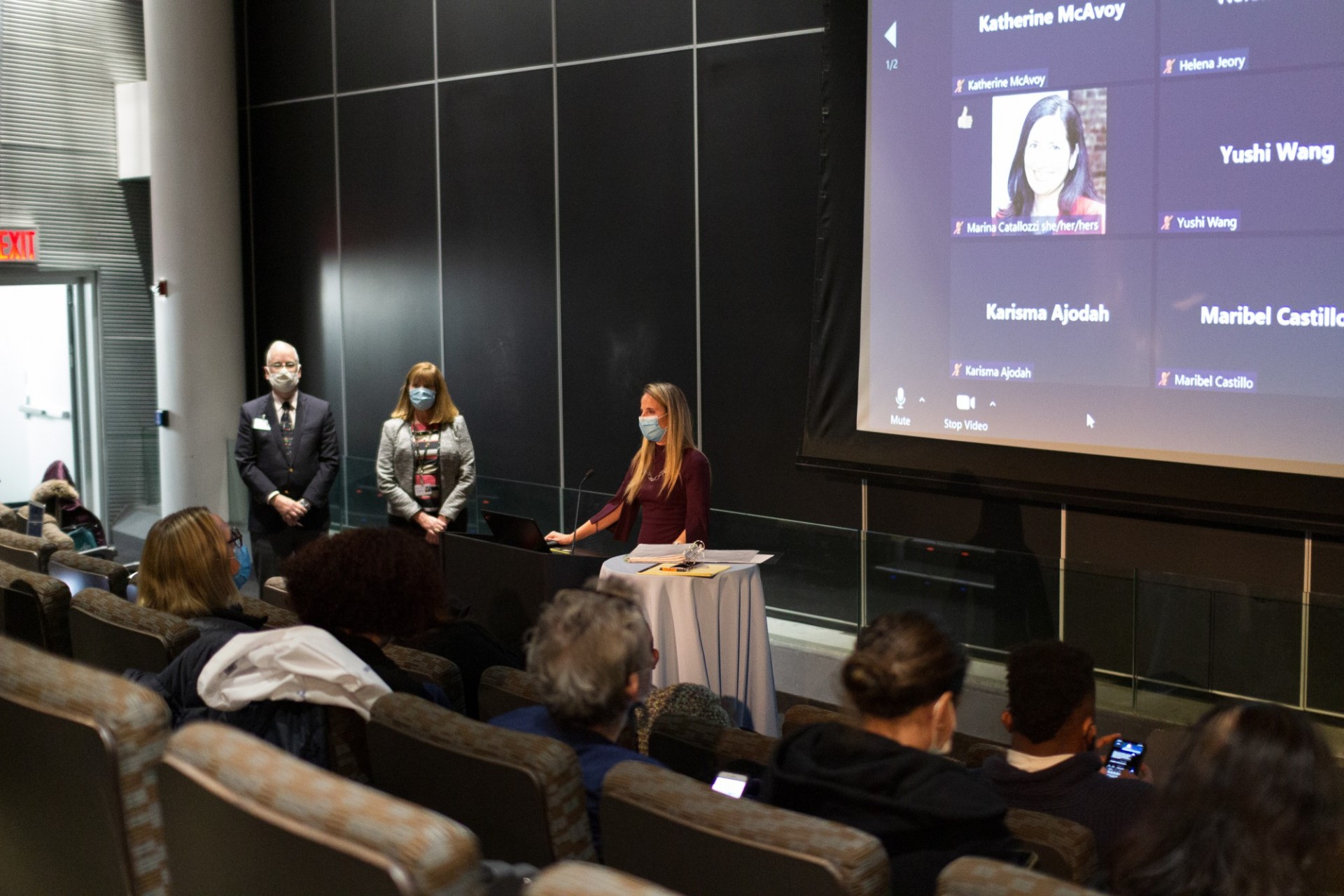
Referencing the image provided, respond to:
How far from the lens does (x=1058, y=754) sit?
2.71 m

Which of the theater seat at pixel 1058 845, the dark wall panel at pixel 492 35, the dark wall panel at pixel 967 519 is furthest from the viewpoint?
the dark wall panel at pixel 492 35

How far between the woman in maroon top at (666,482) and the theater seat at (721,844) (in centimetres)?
316

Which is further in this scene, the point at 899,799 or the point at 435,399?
the point at 435,399

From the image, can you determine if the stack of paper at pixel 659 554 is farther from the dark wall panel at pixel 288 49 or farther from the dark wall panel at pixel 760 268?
the dark wall panel at pixel 288 49

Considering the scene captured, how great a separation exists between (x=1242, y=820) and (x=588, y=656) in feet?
3.81

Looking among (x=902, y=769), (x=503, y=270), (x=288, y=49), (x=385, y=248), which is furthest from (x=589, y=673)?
(x=288, y=49)

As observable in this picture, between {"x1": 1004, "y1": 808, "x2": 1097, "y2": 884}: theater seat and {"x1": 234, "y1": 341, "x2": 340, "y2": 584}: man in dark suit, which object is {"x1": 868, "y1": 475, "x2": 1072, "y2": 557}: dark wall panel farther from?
{"x1": 1004, "y1": 808, "x2": 1097, "y2": 884}: theater seat

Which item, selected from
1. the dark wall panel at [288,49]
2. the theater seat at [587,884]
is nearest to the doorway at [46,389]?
→ the dark wall panel at [288,49]

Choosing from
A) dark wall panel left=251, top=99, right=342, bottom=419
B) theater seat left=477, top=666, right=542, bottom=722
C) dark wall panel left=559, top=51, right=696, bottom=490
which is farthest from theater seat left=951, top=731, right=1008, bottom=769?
dark wall panel left=251, top=99, right=342, bottom=419

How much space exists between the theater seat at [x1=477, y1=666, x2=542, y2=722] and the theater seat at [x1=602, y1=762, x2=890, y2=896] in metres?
0.99

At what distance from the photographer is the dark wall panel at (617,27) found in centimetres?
728

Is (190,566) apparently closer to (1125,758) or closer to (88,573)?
(88,573)

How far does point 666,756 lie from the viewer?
2.83 m

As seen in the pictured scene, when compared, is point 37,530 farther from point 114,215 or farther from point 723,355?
point 114,215
